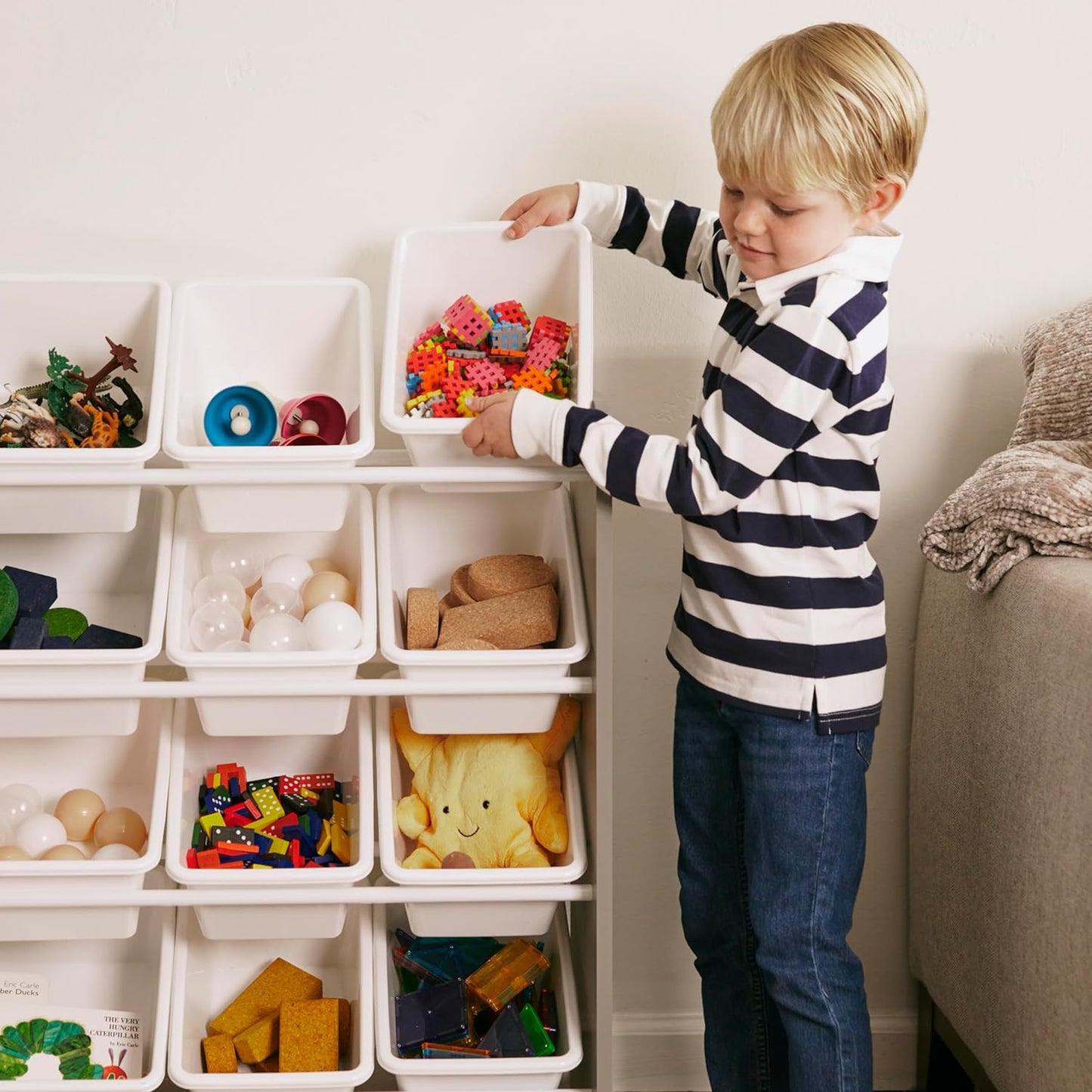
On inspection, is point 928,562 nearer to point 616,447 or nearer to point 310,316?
point 616,447

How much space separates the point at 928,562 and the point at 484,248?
2.15ft

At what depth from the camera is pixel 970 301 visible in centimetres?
137

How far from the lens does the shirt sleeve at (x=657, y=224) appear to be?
3.92 feet

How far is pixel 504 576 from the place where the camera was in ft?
4.00

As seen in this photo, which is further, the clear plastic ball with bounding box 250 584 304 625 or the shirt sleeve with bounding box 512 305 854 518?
the clear plastic ball with bounding box 250 584 304 625

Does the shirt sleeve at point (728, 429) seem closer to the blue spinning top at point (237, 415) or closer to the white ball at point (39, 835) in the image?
the blue spinning top at point (237, 415)

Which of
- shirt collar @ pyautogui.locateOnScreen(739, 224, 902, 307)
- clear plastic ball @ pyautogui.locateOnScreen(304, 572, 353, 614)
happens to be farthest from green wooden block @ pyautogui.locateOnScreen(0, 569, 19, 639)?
shirt collar @ pyautogui.locateOnScreen(739, 224, 902, 307)

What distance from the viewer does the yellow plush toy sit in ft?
3.87

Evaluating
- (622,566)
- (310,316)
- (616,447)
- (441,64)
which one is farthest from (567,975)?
(441,64)

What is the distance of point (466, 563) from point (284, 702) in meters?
0.29

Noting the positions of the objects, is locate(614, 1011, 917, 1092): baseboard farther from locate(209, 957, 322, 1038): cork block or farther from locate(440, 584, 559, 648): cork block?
locate(440, 584, 559, 648): cork block

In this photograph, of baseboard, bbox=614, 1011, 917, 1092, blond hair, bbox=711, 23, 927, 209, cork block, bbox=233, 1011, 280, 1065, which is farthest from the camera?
baseboard, bbox=614, 1011, 917, 1092

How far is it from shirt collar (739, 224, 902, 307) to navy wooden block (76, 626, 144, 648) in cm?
71

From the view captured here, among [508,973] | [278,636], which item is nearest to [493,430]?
[278,636]
